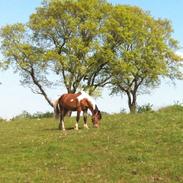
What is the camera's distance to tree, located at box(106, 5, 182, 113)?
242 feet

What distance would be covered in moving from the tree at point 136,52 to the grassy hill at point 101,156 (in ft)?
155

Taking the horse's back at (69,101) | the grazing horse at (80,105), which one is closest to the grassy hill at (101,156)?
the grazing horse at (80,105)

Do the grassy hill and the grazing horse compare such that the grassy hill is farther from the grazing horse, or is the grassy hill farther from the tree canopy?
the tree canopy

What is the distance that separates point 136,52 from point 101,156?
57762 mm

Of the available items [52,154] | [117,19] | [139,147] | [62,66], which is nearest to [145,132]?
→ [139,147]

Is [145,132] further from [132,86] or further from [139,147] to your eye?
[132,86]

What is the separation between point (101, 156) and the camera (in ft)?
64.8

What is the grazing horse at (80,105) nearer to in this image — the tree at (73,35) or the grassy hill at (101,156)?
the grassy hill at (101,156)

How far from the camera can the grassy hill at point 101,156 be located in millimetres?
17141

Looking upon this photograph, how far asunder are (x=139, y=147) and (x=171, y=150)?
4.79 feet

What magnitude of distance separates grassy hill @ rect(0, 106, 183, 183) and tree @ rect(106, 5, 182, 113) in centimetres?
4735

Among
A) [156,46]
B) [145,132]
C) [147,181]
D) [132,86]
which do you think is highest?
[156,46]

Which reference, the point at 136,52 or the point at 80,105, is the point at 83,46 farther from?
the point at 80,105

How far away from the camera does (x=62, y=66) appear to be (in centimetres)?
7119
